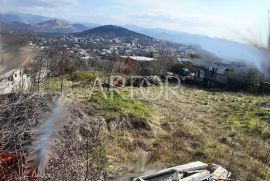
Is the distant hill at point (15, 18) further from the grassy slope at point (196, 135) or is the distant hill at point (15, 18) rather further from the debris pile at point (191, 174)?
the grassy slope at point (196, 135)

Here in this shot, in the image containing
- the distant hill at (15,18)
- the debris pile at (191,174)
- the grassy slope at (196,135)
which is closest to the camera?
the distant hill at (15,18)

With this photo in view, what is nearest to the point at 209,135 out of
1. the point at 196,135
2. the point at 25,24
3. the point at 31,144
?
the point at 196,135

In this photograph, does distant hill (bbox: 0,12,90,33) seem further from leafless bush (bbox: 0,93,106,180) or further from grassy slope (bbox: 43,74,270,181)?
grassy slope (bbox: 43,74,270,181)

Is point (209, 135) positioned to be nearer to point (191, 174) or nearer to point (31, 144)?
point (191, 174)

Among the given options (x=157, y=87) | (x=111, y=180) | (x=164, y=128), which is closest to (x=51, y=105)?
(x=111, y=180)

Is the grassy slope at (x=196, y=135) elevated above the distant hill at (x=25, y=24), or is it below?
below

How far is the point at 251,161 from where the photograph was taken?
33.8 ft

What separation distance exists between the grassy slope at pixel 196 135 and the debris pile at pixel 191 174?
1.91 ft

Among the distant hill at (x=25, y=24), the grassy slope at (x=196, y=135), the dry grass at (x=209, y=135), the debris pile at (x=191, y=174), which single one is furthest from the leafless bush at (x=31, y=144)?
the dry grass at (x=209, y=135)

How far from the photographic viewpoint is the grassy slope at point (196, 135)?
9.91 m

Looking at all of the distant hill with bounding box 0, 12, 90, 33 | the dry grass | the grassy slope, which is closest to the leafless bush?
the distant hill with bounding box 0, 12, 90, 33

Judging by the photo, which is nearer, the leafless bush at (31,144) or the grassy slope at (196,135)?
the leafless bush at (31,144)

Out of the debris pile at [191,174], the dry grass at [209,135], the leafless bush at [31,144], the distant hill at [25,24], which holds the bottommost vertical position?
the dry grass at [209,135]

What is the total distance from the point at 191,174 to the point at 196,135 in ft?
14.9
